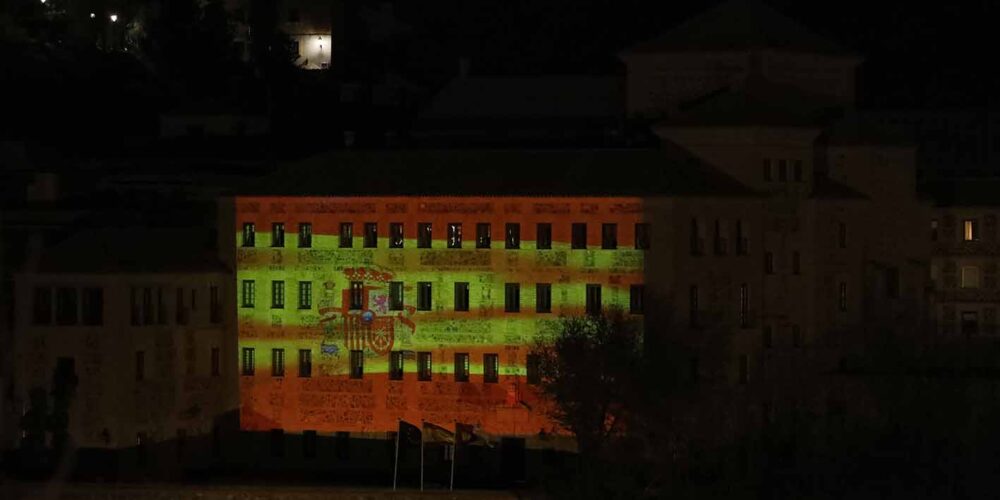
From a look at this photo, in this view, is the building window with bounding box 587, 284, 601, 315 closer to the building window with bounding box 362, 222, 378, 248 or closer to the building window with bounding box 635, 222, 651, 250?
the building window with bounding box 635, 222, 651, 250

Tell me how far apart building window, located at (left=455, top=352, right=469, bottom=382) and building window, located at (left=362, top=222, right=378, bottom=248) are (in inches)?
145

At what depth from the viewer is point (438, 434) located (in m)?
91.2

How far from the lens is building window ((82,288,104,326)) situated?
299 feet

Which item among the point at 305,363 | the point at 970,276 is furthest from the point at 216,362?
the point at 970,276

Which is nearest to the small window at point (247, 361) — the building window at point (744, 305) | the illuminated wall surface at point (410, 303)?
the illuminated wall surface at point (410, 303)

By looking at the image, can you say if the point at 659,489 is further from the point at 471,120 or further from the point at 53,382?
the point at 471,120

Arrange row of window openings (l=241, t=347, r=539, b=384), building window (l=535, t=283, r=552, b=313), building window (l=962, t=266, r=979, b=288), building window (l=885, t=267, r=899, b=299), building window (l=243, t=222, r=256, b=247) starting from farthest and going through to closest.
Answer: building window (l=962, t=266, r=979, b=288) → building window (l=885, t=267, r=899, b=299) → building window (l=243, t=222, r=256, b=247) → row of window openings (l=241, t=347, r=539, b=384) → building window (l=535, t=283, r=552, b=313)

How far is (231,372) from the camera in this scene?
94875 mm

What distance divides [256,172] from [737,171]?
77.5 feet

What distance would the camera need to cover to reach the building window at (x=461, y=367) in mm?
92438

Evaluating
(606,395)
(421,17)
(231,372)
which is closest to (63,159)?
(231,372)

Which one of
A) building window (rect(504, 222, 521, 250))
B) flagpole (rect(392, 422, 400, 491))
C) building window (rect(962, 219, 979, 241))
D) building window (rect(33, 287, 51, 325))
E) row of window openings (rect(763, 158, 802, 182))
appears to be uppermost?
row of window openings (rect(763, 158, 802, 182))

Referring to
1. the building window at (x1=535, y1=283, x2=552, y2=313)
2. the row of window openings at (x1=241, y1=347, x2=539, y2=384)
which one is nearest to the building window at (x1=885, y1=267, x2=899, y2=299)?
the building window at (x1=535, y1=283, x2=552, y2=313)

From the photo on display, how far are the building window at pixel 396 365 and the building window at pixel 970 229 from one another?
2450 centimetres
